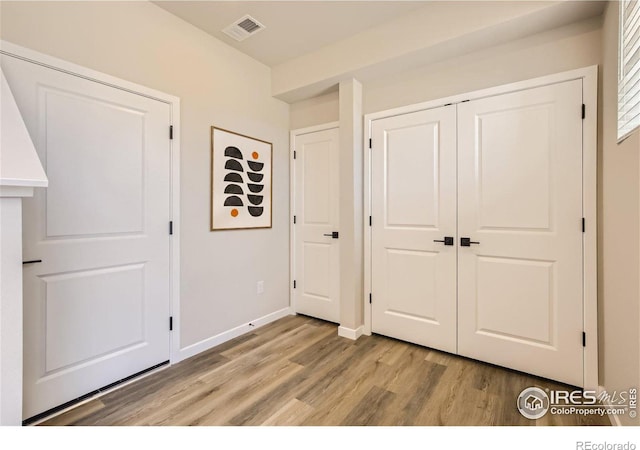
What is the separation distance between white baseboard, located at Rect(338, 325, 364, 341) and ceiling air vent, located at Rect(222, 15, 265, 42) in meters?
2.78

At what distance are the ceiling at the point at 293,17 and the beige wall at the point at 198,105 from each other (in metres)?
0.13

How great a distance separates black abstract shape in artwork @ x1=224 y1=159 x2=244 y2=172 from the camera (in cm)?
266

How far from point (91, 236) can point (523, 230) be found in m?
2.95

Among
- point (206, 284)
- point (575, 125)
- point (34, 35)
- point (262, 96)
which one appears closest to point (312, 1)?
point (262, 96)

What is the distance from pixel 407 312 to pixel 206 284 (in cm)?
181

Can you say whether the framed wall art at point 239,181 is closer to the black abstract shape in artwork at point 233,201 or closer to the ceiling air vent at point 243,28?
the black abstract shape in artwork at point 233,201

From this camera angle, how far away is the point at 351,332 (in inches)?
108

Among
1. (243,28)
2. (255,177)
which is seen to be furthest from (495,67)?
(255,177)

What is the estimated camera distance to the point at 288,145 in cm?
333

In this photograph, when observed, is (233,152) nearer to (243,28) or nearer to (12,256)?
(243,28)

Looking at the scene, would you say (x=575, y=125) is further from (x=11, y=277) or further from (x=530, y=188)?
(x=11, y=277)

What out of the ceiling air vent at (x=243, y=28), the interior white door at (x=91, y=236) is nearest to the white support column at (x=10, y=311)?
the interior white door at (x=91, y=236)

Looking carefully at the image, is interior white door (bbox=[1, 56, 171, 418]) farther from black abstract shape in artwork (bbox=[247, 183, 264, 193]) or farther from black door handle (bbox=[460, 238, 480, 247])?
black door handle (bbox=[460, 238, 480, 247])

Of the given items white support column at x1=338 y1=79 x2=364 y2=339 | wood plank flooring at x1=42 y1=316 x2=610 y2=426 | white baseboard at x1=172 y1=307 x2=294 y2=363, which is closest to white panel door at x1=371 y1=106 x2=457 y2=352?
white support column at x1=338 y1=79 x2=364 y2=339
